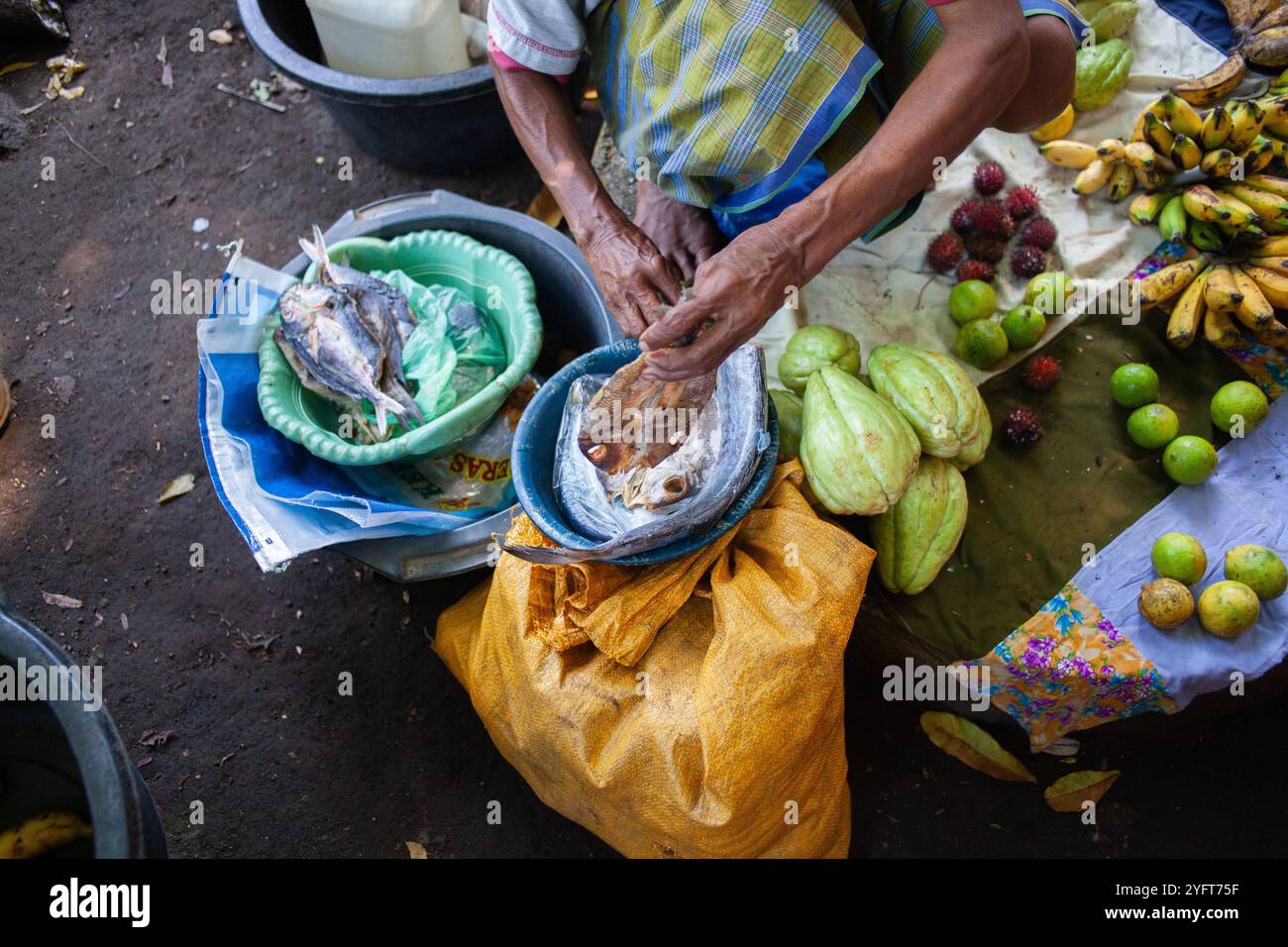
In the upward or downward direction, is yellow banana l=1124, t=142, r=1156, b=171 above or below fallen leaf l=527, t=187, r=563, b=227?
above

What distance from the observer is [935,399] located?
2527 millimetres

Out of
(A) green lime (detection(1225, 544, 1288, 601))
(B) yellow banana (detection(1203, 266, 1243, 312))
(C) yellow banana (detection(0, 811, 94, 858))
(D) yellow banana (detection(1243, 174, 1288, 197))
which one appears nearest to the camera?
(C) yellow banana (detection(0, 811, 94, 858))

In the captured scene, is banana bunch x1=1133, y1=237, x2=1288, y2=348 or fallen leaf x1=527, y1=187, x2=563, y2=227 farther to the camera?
fallen leaf x1=527, y1=187, x2=563, y2=227

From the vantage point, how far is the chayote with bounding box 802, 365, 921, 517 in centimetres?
238

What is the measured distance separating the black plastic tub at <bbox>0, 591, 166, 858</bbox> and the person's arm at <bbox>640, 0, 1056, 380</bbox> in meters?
1.30

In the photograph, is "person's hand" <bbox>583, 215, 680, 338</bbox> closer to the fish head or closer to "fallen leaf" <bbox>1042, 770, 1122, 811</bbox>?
the fish head

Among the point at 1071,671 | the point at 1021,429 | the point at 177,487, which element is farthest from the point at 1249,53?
the point at 177,487

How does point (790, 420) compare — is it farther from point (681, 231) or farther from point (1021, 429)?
point (1021, 429)

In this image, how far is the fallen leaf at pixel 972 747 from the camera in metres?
2.80

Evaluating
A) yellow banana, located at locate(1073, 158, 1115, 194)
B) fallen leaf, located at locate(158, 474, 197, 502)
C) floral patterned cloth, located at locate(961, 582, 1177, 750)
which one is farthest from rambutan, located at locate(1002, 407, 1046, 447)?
fallen leaf, located at locate(158, 474, 197, 502)

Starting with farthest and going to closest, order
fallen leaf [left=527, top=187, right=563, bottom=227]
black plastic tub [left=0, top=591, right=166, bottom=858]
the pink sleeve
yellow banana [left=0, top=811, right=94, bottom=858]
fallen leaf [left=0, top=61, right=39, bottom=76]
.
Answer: fallen leaf [left=0, top=61, right=39, bottom=76]
fallen leaf [left=527, top=187, right=563, bottom=227]
the pink sleeve
yellow banana [left=0, top=811, right=94, bottom=858]
black plastic tub [left=0, top=591, right=166, bottom=858]

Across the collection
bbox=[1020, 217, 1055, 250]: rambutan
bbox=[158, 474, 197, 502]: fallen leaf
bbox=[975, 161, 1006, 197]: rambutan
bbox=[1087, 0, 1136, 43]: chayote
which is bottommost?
bbox=[158, 474, 197, 502]: fallen leaf

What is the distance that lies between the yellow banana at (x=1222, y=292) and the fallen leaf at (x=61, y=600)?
376 centimetres

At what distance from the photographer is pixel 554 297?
3182mm
